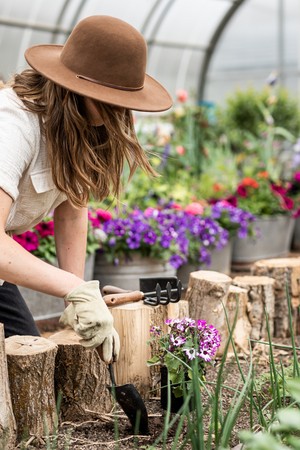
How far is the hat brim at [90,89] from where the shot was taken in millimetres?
1820

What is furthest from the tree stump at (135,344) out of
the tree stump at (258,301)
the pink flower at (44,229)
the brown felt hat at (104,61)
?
the pink flower at (44,229)

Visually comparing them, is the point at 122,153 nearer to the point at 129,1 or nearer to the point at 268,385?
the point at 268,385

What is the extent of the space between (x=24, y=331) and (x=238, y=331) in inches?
38.7

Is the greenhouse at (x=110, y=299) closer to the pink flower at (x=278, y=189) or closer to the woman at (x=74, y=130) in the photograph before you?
the woman at (x=74, y=130)

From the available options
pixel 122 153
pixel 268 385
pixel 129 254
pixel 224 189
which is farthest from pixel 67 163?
pixel 224 189

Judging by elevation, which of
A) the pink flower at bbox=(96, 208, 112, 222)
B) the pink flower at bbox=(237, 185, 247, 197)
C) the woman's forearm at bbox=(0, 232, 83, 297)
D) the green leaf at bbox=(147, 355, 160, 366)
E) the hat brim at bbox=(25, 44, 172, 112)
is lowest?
the green leaf at bbox=(147, 355, 160, 366)

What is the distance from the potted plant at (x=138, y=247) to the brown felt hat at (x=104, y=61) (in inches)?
81.6

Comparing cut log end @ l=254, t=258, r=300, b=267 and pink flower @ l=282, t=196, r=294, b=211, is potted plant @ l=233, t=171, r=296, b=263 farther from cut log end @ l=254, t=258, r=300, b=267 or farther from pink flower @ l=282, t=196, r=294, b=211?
cut log end @ l=254, t=258, r=300, b=267

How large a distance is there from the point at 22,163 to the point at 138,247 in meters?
2.17

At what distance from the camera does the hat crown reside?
189 centimetres

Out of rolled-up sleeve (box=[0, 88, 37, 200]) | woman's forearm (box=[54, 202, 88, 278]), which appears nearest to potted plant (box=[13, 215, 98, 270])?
woman's forearm (box=[54, 202, 88, 278])

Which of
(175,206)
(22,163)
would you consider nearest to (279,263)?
(175,206)

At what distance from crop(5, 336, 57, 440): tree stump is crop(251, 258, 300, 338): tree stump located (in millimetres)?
1589

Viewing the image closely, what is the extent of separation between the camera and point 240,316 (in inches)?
120
